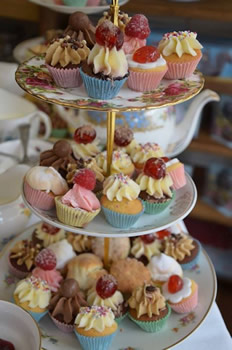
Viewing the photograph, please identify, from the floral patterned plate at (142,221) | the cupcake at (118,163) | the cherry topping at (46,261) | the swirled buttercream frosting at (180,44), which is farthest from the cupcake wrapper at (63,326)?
the swirled buttercream frosting at (180,44)

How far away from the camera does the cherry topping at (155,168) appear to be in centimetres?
117

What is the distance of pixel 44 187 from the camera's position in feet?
3.82

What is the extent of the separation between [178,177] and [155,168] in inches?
4.5

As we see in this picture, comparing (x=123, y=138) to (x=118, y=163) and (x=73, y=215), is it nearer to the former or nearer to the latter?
(x=118, y=163)

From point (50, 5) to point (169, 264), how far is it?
0.81 metres

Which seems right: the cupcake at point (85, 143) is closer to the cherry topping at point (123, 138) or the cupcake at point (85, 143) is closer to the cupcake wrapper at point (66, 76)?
the cherry topping at point (123, 138)

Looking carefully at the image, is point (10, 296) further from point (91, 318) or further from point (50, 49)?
point (50, 49)

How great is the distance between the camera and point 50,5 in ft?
5.32

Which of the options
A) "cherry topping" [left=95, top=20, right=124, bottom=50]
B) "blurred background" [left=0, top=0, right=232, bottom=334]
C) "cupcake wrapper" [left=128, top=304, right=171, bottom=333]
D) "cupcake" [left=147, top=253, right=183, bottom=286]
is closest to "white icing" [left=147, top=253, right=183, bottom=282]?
"cupcake" [left=147, top=253, right=183, bottom=286]

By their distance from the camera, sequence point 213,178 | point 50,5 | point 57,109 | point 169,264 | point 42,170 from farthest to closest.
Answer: point 213,178 → point 57,109 → point 50,5 → point 169,264 → point 42,170

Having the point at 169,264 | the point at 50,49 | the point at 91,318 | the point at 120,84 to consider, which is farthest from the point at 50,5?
the point at 91,318

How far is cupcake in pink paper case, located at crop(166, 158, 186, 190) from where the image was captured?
1.26 m

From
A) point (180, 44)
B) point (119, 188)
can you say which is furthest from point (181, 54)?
point (119, 188)

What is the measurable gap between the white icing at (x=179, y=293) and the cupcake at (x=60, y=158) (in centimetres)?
34
